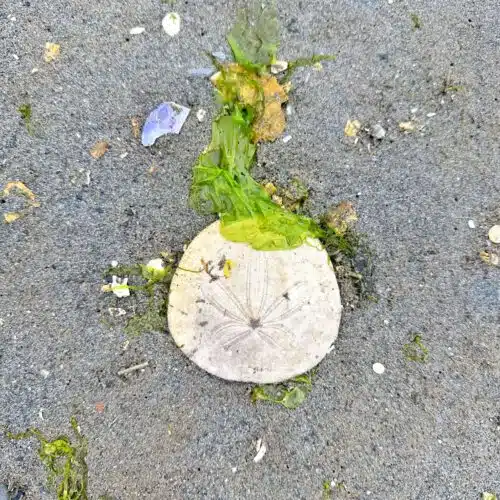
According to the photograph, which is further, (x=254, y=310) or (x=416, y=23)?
(x=416, y=23)

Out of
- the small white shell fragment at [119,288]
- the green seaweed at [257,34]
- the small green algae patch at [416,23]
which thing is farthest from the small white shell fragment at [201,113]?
the small green algae patch at [416,23]

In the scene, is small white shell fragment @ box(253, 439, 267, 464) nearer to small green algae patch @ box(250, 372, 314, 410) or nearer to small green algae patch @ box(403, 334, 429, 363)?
small green algae patch @ box(250, 372, 314, 410)

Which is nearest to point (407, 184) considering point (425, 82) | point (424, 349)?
point (425, 82)

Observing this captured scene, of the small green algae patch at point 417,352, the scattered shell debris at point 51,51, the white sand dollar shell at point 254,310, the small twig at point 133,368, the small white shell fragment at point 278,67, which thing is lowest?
the small twig at point 133,368

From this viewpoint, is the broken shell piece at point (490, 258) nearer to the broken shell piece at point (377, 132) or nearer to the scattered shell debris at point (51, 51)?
the broken shell piece at point (377, 132)

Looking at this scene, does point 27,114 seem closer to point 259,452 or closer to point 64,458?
point 64,458

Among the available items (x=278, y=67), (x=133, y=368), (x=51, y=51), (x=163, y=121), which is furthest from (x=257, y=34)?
(x=133, y=368)
